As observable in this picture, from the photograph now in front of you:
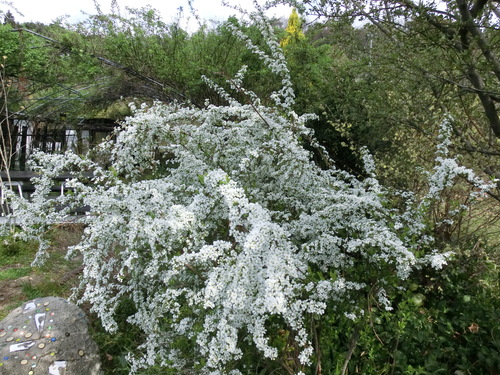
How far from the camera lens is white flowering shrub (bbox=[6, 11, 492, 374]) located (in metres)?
1.81

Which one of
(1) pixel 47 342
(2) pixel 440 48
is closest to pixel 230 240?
(1) pixel 47 342

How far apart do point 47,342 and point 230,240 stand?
146cm

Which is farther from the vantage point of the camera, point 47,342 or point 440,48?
point 47,342

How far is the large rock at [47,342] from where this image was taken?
247cm

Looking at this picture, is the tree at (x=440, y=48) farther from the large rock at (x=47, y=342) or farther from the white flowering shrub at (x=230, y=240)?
the large rock at (x=47, y=342)

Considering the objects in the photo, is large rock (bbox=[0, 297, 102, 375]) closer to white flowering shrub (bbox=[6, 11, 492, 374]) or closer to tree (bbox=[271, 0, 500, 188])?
white flowering shrub (bbox=[6, 11, 492, 374])

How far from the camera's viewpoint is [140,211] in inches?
85.7

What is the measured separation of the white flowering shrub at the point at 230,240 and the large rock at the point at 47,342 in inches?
17.1

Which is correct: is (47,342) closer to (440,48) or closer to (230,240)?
(230,240)

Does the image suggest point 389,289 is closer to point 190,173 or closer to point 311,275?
point 311,275

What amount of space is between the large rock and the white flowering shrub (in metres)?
0.43

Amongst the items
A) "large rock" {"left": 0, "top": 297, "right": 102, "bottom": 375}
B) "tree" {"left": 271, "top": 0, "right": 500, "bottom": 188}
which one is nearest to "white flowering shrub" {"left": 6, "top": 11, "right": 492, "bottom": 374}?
"large rock" {"left": 0, "top": 297, "right": 102, "bottom": 375}

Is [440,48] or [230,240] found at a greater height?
[440,48]

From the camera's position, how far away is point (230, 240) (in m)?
2.46
